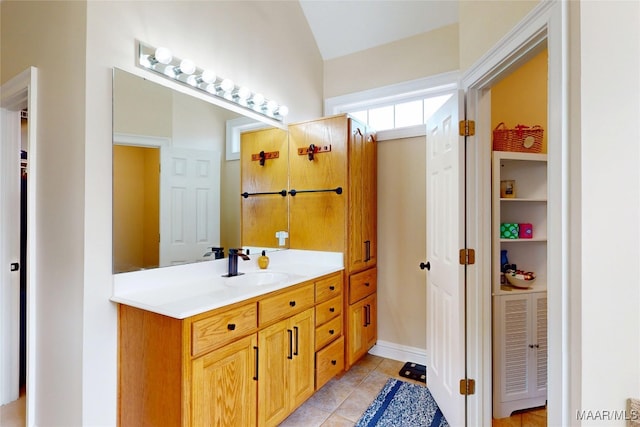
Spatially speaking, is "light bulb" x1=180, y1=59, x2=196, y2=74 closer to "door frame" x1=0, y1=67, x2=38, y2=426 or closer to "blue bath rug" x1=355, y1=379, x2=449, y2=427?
"door frame" x1=0, y1=67, x2=38, y2=426

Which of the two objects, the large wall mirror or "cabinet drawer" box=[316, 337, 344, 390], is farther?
"cabinet drawer" box=[316, 337, 344, 390]

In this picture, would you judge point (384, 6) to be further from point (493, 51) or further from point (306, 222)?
point (306, 222)

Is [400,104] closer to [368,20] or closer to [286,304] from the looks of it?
[368,20]

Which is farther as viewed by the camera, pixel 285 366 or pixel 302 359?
pixel 302 359

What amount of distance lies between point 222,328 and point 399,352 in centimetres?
192

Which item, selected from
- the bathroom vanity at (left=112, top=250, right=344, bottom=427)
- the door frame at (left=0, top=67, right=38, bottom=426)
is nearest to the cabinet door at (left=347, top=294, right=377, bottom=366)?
the bathroom vanity at (left=112, top=250, right=344, bottom=427)

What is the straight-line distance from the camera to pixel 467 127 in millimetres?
1727

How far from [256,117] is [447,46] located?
164 centimetres

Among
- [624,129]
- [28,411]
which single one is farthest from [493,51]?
[28,411]

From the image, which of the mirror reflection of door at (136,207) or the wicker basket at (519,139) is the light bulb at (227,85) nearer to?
the mirror reflection of door at (136,207)

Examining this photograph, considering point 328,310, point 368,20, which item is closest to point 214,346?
point 328,310

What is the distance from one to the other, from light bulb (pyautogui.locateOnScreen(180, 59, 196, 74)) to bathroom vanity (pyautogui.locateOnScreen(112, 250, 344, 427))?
112cm

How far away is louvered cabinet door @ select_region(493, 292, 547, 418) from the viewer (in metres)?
1.96

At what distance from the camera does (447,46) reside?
2.52 metres
